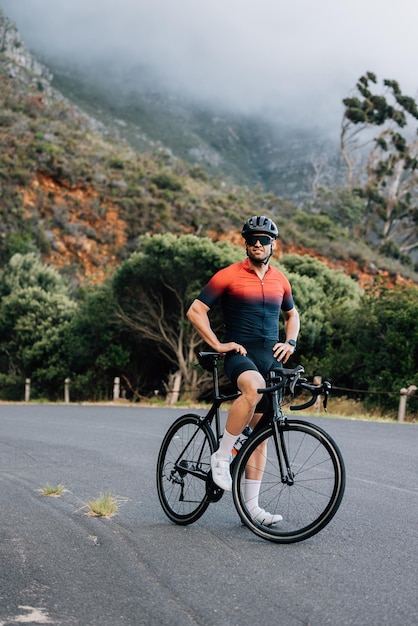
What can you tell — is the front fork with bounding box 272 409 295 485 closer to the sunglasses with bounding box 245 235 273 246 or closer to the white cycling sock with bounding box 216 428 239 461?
the white cycling sock with bounding box 216 428 239 461

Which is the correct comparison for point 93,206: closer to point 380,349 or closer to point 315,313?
point 315,313

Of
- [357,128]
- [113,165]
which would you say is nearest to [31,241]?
[113,165]

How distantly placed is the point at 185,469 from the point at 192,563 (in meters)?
1.21

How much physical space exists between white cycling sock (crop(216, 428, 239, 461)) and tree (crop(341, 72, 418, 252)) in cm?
6771

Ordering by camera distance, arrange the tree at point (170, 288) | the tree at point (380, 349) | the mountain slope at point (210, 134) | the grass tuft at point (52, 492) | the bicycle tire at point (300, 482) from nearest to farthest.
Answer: the bicycle tire at point (300, 482) < the grass tuft at point (52, 492) < the tree at point (380, 349) < the tree at point (170, 288) < the mountain slope at point (210, 134)

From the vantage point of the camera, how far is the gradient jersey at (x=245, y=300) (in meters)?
5.30

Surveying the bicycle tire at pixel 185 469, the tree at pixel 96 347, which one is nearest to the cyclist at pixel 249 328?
the bicycle tire at pixel 185 469

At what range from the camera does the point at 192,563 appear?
177 inches

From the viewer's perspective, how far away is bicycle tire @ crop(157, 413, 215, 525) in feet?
18.1

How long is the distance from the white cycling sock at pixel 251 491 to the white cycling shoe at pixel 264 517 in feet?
0.15

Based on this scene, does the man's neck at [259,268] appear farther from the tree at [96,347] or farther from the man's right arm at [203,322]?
the tree at [96,347]

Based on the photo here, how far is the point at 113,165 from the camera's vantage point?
61.2m

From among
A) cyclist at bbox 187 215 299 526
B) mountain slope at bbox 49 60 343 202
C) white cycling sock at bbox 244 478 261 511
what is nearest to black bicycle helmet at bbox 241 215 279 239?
cyclist at bbox 187 215 299 526

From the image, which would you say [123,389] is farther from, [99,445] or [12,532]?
[12,532]
